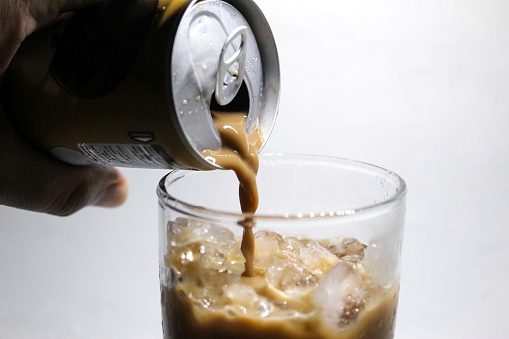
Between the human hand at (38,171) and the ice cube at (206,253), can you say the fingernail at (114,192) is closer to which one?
the human hand at (38,171)

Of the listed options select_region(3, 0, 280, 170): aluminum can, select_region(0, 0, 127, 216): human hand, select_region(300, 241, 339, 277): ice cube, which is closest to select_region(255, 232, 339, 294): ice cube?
select_region(300, 241, 339, 277): ice cube

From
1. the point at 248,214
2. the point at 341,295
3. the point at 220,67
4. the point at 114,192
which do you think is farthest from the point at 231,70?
the point at 114,192

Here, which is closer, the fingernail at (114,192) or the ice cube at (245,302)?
the ice cube at (245,302)

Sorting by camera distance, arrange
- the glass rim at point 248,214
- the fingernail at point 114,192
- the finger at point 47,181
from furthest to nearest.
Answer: the fingernail at point 114,192 → the finger at point 47,181 → the glass rim at point 248,214

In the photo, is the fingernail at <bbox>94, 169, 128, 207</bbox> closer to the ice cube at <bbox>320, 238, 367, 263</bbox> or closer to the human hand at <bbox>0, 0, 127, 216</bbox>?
the human hand at <bbox>0, 0, 127, 216</bbox>

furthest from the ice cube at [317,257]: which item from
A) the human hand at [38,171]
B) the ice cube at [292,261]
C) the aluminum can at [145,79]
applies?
the human hand at [38,171]

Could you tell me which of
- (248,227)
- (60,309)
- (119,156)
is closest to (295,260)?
(248,227)
